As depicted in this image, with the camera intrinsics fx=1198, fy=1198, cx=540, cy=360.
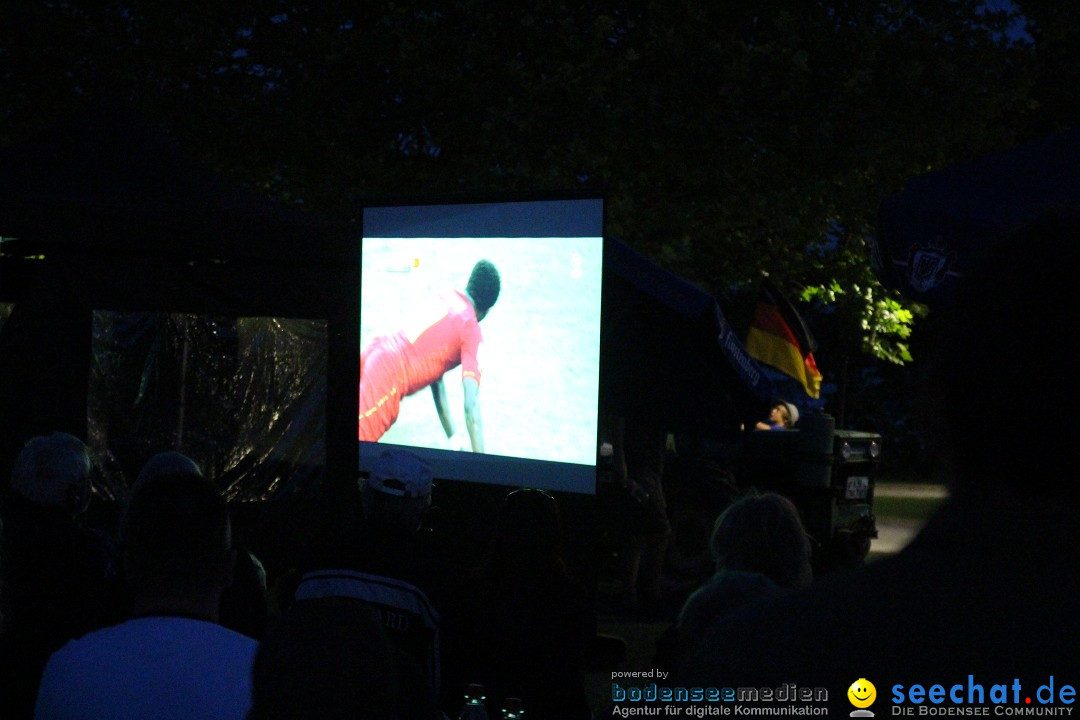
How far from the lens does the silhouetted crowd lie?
0.94m

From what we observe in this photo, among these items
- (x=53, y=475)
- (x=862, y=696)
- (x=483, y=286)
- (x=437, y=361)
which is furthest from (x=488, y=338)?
(x=862, y=696)

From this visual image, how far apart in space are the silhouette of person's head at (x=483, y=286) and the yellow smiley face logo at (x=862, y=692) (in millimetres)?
5990

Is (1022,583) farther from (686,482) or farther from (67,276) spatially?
(686,482)

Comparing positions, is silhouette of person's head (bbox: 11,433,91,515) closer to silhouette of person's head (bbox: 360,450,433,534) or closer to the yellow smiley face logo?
silhouette of person's head (bbox: 360,450,433,534)

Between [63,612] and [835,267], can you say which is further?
[835,267]

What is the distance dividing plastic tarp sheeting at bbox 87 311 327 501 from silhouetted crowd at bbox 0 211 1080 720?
371 centimetres

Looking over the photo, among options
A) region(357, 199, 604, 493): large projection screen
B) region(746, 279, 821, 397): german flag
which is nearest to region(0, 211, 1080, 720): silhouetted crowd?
region(357, 199, 604, 493): large projection screen

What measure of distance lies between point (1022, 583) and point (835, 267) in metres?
13.8

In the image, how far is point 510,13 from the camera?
13578mm

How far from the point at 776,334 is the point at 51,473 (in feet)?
37.7

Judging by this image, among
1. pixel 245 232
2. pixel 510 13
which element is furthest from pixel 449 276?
pixel 510 13

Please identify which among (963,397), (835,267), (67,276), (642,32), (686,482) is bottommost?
(686,482)

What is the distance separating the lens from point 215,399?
898 cm

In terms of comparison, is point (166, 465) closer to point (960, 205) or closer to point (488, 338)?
point (488, 338)
